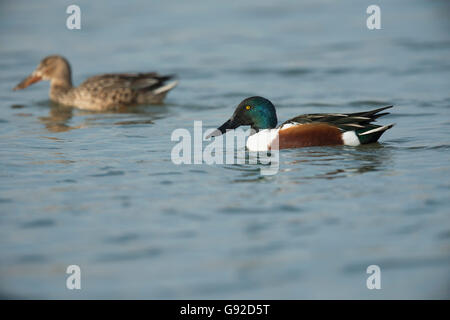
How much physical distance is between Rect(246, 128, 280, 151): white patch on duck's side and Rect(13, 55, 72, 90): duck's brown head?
4.96 m

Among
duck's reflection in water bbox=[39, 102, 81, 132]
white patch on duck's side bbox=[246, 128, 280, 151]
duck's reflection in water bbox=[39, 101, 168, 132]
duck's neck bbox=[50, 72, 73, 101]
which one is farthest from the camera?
duck's neck bbox=[50, 72, 73, 101]

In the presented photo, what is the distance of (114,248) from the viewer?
5.82 m

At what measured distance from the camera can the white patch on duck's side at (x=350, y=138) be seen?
28.6 ft

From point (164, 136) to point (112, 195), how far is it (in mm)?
2917

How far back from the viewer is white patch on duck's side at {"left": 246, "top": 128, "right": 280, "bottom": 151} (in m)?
8.91

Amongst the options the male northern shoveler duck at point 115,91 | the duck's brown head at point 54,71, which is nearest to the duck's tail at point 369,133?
the male northern shoveler duck at point 115,91

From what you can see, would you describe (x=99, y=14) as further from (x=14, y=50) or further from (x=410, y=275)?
(x=410, y=275)

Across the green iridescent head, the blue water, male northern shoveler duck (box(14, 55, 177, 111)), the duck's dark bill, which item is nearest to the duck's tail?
the blue water

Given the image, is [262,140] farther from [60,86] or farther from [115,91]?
[60,86]

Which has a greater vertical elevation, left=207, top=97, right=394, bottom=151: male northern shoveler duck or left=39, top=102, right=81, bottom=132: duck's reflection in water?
left=39, top=102, right=81, bottom=132: duck's reflection in water

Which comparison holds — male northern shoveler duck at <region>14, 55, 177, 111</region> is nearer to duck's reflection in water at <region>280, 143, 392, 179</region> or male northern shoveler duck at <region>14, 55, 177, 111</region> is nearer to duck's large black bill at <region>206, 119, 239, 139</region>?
duck's large black bill at <region>206, 119, 239, 139</region>

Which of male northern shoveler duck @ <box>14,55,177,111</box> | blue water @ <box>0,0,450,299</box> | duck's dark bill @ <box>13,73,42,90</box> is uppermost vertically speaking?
duck's dark bill @ <box>13,73,42,90</box>

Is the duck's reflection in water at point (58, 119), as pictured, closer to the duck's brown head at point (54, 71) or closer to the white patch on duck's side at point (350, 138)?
the duck's brown head at point (54, 71)

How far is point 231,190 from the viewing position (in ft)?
23.6
